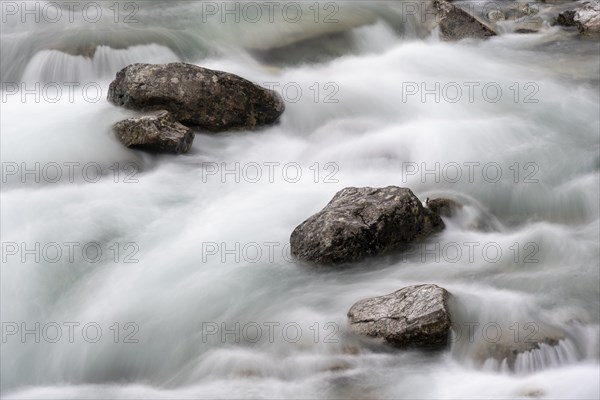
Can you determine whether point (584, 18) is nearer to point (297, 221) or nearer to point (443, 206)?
point (443, 206)

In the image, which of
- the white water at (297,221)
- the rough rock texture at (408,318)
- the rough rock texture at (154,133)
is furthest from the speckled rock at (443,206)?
the rough rock texture at (154,133)

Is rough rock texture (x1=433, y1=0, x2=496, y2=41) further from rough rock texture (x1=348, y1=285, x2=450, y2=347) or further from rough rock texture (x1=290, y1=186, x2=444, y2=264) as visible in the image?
rough rock texture (x1=348, y1=285, x2=450, y2=347)

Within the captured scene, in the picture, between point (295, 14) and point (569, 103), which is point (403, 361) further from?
point (295, 14)

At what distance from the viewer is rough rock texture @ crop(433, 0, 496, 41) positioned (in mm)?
14203

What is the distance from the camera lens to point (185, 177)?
9.80m

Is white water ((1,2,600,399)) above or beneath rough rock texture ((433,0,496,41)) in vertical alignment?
beneath

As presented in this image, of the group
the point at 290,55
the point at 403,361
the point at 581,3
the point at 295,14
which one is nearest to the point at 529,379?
the point at 403,361

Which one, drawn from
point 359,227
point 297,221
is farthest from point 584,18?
point 359,227

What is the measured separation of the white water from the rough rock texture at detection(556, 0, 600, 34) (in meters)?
0.58

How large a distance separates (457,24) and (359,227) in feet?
25.1

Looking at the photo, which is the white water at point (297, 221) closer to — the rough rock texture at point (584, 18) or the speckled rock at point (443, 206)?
the speckled rock at point (443, 206)

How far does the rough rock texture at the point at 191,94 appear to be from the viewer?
10.3 metres

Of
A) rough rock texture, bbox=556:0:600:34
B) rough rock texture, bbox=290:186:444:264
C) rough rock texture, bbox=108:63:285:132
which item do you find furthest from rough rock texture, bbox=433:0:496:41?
rough rock texture, bbox=290:186:444:264

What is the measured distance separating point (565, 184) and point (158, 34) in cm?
681
